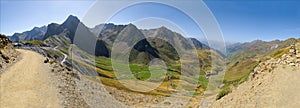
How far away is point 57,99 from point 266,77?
2611 centimetres

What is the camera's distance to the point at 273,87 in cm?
2956

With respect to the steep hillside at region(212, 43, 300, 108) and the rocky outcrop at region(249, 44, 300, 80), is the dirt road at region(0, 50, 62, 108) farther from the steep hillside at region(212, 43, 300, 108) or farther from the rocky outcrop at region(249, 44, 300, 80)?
the rocky outcrop at region(249, 44, 300, 80)

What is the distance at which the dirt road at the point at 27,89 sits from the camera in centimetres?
2995

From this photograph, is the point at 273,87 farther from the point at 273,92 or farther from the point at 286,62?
the point at 286,62

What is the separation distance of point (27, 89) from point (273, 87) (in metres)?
30.1

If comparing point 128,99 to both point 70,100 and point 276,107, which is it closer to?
point 70,100

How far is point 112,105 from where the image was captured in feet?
155

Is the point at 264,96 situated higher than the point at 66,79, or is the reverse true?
the point at 66,79

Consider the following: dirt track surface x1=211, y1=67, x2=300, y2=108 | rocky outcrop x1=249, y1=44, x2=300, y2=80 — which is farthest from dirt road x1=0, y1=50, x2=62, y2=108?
rocky outcrop x1=249, y1=44, x2=300, y2=80

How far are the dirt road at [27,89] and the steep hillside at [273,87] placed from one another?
73.5ft

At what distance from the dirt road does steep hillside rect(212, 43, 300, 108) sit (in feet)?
73.5

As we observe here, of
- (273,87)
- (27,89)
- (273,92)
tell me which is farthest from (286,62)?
(27,89)

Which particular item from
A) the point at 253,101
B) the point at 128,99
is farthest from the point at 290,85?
the point at 128,99

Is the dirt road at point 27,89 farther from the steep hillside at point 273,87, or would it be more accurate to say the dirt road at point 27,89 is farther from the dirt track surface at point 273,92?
the steep hillside at point 273,87
